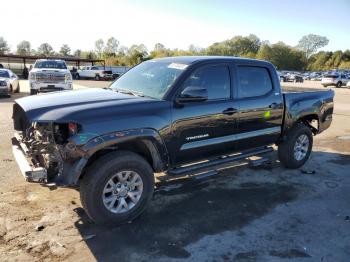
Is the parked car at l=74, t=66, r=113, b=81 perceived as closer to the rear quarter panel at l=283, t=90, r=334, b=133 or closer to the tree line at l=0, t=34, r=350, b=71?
the rear quarter panel at l=283, t=90, r=334, b=133

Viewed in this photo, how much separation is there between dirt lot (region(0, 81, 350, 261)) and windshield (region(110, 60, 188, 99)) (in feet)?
5.05

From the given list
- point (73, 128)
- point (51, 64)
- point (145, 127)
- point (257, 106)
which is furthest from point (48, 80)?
point (73, 128)

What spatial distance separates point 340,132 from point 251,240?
800cm

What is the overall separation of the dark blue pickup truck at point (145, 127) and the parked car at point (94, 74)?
3669cm

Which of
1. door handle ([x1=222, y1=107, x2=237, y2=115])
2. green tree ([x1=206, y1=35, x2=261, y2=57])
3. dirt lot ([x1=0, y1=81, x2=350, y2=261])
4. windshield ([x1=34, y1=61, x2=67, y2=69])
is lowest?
dirt lot ([x1=0, y1=81, x2=350, y2=261])

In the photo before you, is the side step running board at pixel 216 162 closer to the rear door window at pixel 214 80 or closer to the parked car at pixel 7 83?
the rear door window at pixel 214 80

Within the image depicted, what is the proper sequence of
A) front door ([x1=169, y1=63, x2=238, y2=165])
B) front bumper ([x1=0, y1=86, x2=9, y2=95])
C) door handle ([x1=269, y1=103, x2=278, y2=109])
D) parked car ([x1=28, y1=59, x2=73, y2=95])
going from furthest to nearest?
1. front bumper ([x1=0, y1=86, x2=9, y2=95])
2. parked car ([x1=28, y1=59, x2=73, y2=95])
3. door handle ([x1=269, y1=103, x2=278, y2=109])
4. front door ([x1=169, y1=63, x2=238, y2=165])

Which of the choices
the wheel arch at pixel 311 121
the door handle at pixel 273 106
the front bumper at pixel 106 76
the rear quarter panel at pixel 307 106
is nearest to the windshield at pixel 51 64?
the wheel arch at pixel 311 121

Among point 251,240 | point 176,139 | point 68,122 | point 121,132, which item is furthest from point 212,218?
point 68,122

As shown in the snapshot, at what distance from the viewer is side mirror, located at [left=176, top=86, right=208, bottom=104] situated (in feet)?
15.3

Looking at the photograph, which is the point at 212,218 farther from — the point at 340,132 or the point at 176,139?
the point at 340,132

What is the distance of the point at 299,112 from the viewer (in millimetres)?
6719

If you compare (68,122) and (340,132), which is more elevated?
(68,122)

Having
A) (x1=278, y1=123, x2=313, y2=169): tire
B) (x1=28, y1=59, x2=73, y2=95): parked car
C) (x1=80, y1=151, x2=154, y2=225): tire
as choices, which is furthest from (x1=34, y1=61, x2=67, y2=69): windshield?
(x1=80, y1=151, x2=154, y2=225): tire
